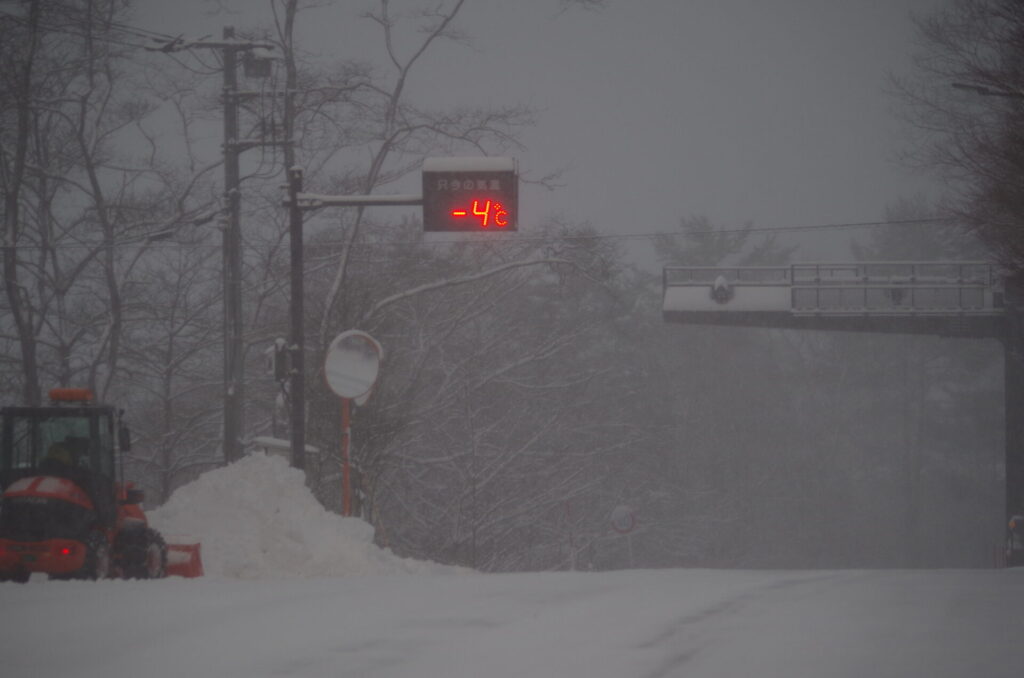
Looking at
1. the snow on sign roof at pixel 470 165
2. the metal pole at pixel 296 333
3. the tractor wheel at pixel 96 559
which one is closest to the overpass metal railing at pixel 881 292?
the metal pole at pixel 296 333

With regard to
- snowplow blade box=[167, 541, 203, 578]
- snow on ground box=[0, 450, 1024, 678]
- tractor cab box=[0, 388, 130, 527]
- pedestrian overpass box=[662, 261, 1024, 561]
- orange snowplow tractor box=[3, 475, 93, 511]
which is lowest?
snowplow blade box=[167, 541, 203, 578]

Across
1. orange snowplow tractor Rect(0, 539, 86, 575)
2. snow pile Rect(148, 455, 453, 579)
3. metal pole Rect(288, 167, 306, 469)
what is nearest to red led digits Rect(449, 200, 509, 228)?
metal pole Rect(288, 167, 306, 469)

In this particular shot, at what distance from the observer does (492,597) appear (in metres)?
9.24

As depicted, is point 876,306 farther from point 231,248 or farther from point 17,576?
point 17,576

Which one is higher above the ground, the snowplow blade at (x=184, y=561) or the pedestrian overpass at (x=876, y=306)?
the pedestrian overpass at (x=876, y=306)

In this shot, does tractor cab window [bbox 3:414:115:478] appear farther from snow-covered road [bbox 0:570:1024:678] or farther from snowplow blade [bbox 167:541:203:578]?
snow-covered road [bbox 0:570:1024:678]

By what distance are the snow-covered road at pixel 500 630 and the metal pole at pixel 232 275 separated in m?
11.4

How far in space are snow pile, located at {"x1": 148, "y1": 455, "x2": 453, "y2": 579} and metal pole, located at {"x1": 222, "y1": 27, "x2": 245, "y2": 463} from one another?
18.1 ft

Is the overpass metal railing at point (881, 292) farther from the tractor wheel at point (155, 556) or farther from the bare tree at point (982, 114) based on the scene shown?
the tractor wheel at point (155, 556)

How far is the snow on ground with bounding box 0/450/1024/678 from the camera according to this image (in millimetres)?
6531

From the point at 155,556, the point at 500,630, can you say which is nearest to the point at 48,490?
the point at 155,556

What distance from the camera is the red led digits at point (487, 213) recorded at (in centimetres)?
1476

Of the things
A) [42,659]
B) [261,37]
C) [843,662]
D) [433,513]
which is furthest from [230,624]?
[433,513]

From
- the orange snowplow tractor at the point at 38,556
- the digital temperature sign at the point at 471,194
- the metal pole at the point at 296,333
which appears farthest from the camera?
the metal pole at the point at 296,333
